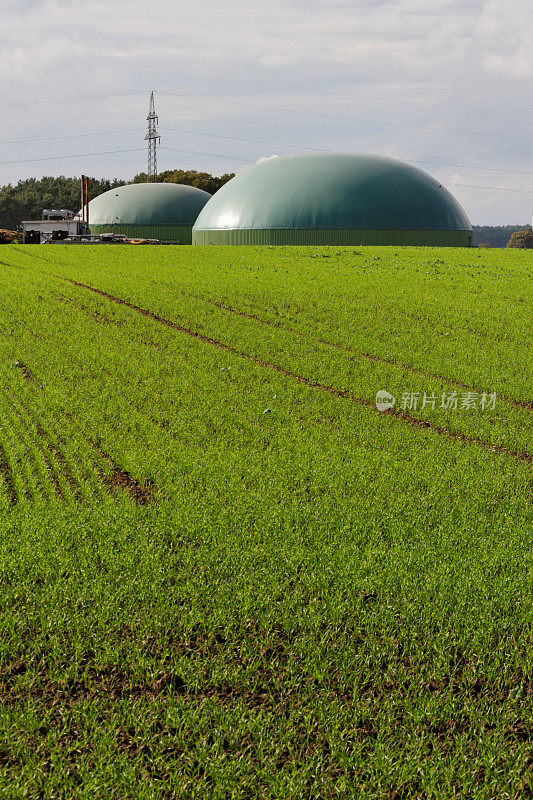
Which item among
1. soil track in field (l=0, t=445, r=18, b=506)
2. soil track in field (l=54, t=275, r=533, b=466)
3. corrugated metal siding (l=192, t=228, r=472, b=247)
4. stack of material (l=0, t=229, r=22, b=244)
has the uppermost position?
corrugated metal siding (l=192, t=228, r=472, b=247)

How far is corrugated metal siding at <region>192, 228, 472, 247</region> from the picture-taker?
198 ft

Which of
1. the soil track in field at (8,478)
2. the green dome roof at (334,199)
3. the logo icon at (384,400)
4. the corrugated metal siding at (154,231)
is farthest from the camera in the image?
the corrugated metal siding at (154,231)

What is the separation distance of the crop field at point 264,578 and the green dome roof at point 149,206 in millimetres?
77748

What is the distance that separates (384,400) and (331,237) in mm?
48240

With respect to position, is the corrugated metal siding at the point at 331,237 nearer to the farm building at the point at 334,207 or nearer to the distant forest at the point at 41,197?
the farm building at the point at 334,207

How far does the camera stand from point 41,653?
19.7 feet

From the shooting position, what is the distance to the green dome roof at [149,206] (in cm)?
9150

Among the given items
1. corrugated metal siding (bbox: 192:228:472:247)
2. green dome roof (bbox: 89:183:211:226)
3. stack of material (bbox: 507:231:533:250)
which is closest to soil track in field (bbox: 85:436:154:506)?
corrugated metal siding (bbox: 192:228:472:247)

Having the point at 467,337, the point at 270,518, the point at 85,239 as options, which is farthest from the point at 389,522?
the point at 85,239

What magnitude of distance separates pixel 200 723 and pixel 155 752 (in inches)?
15.6

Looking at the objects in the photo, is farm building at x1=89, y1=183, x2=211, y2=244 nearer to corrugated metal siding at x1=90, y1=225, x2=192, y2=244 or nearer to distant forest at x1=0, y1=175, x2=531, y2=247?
corrugated metal siding at x1=90, y1=225, x2=192, y2=244

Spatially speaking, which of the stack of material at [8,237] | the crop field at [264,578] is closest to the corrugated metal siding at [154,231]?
the stack of material at [8,237]

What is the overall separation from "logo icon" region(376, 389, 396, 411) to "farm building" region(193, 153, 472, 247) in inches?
1869

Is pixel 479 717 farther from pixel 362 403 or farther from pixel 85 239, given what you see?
pixel 85 239
